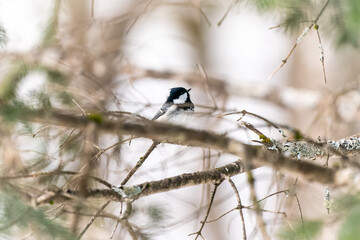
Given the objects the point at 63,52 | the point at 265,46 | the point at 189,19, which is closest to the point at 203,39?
the point at 189,19

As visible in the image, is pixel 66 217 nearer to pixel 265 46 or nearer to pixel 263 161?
pixel 263 161

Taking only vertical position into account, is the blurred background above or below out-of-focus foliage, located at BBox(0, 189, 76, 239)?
above

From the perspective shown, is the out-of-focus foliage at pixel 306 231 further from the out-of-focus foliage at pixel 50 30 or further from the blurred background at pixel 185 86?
the out-of-focus foliage at pixel 50 30

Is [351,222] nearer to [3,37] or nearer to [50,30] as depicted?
[3,37]

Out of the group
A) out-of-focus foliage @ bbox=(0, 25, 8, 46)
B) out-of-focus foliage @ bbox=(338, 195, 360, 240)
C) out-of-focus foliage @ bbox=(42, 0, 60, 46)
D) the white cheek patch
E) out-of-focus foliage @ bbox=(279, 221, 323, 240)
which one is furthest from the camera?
the white cheek patch

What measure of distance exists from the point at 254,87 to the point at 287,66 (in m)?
1.98

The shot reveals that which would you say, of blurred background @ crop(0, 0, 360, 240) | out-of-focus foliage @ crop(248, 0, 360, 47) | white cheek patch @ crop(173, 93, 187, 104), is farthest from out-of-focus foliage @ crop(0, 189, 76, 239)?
white cheek patch @ crop(173, 93, 187, 104)

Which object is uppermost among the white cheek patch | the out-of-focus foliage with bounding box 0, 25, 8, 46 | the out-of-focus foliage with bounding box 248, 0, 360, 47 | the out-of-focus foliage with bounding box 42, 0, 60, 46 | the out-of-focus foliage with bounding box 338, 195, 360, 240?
the white cheek patch

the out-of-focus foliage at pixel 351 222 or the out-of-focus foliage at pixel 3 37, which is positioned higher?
the out-of-focus foliage at pixel 3 37

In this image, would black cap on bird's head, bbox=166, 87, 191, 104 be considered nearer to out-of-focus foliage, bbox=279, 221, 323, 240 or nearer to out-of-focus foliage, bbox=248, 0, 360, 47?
out-of-focus foliage, bbox=248, 0, 360, 47

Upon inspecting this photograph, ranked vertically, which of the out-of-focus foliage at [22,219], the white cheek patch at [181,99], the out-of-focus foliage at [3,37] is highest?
the white cheek patch at [181,99]

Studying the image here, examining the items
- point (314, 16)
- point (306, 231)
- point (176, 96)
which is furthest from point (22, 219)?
point (176, 96)

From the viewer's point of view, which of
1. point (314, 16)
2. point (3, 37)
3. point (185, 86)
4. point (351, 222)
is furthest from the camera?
point (185, 86)

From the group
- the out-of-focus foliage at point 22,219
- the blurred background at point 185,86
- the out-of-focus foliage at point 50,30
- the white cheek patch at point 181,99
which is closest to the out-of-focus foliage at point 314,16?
the blurred background at point 185,86
